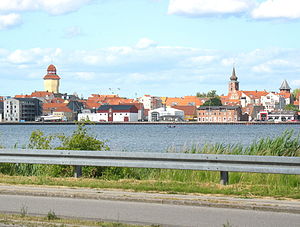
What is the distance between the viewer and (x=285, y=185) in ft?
40.9

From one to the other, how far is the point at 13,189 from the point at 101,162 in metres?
1.96

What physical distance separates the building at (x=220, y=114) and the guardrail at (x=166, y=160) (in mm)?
182168

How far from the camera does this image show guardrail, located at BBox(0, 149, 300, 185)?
11.1 m

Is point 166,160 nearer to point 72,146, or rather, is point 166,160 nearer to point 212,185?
point 212,185

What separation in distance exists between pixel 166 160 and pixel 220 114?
184791mm

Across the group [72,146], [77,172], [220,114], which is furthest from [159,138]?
[220,114]

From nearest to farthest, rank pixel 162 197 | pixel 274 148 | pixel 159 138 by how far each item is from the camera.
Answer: pixel 162 197, pixel 274 148, pixel 159 138

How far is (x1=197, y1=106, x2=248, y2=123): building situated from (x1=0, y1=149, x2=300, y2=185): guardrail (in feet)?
598

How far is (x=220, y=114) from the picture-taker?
195250 mm

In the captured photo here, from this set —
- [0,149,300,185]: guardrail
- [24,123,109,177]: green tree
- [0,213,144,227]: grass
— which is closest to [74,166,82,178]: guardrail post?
[0,149,300,185]: guardrail

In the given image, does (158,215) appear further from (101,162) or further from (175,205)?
(101,162)

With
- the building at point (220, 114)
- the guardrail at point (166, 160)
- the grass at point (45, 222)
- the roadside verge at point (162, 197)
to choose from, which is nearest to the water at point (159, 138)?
the guardrail at point (166, 160)

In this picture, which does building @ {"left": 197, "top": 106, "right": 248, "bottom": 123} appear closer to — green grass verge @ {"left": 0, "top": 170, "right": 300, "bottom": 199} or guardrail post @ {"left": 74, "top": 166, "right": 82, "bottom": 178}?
green grass verge @ {"left": 0, "top": 170, "right": 300, "bottom": 199}

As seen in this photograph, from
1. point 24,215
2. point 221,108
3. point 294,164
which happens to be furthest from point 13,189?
point 221,108
